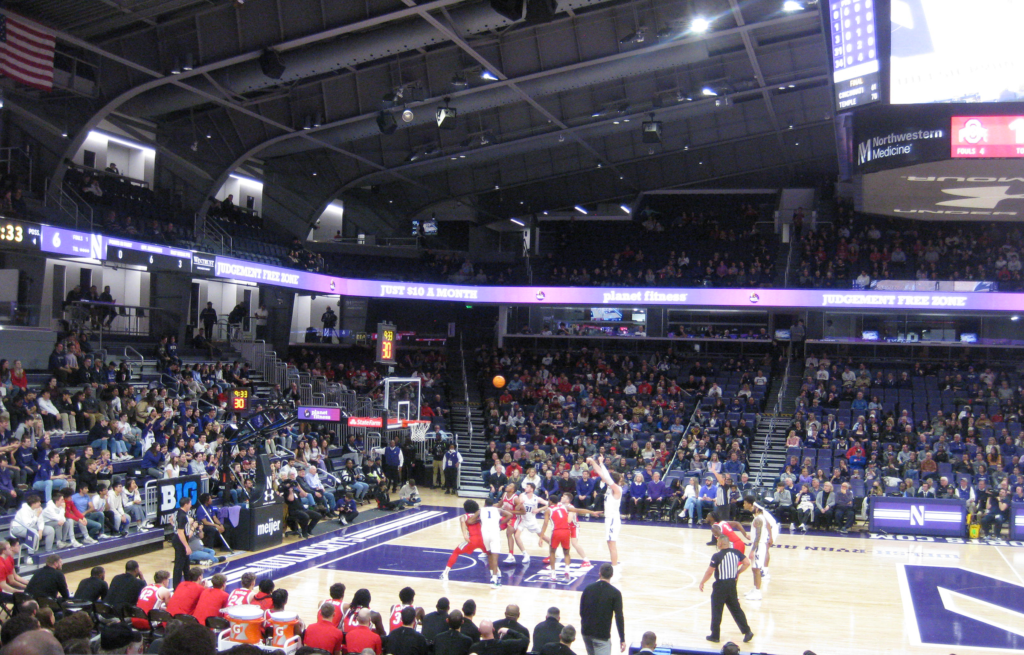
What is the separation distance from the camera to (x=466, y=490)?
25.9m

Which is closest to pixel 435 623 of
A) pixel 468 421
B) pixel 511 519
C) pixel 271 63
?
pixel 511 519

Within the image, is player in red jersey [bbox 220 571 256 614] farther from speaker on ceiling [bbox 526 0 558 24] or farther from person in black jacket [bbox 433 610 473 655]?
speaker on ceiling [bbox 526 0 558 24]

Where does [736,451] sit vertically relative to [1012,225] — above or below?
below

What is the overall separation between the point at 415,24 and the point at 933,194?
1175cm

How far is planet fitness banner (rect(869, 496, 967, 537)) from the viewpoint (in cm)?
2091

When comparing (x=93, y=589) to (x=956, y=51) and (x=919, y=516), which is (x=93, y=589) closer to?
(x=956, y=51)

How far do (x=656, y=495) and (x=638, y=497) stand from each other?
46 centimetres

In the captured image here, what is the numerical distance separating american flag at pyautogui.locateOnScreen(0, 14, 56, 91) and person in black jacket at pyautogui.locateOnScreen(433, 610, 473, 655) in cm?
1736

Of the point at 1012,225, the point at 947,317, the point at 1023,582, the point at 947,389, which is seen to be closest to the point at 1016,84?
the point at 1023,582

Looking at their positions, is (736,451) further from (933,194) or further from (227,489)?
(227,489)

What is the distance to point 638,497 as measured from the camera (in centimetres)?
2291

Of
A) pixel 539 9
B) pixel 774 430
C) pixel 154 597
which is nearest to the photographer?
pixel 154 597

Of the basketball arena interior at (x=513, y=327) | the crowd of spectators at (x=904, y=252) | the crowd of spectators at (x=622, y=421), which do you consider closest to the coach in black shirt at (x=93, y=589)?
the basketball arena interior at (x=513, y=327)

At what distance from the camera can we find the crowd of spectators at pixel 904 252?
30.7 meters
